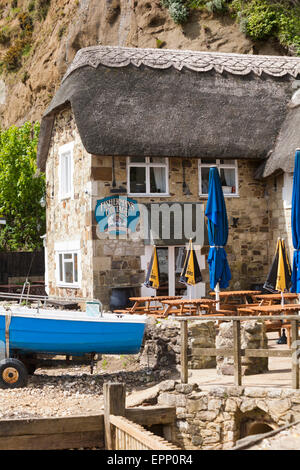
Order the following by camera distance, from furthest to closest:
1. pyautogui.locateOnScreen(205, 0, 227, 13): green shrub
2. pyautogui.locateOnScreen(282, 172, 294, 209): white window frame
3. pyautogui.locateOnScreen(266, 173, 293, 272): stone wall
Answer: pyautogui.locateOnScreen(205, 0, 227, 13): green shrub < pyautogui.locateOnScreen(266, 173, 293, 272): stone wall < pyautogui.locateOnScreen(282, 172, 294, 209): white window frame

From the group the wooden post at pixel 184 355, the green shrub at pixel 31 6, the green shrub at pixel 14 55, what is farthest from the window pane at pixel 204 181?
the green shrub at pixel 31 6

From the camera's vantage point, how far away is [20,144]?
31438 mm

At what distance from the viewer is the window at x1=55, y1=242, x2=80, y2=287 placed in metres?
18.1

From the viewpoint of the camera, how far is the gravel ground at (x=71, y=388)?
11.1 m

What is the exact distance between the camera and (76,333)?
1295 centimetres

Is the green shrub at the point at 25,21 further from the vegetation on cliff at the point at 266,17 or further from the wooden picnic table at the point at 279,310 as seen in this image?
the wooden picnic table at the point at 279,310

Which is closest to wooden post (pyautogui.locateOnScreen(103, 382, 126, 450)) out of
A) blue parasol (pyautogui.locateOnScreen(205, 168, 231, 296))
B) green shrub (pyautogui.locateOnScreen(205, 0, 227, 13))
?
blue parasol (pyautogui.locateOnScreen(205, 168, 231, 296))

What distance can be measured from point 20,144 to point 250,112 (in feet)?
52.6

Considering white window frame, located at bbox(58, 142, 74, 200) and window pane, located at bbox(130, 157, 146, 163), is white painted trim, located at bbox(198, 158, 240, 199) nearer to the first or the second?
window pane, located at bbox(130, 157, 146, 163)

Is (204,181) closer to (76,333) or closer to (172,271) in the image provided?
(172,271)

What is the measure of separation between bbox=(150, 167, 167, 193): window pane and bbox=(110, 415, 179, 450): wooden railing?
10.2 m

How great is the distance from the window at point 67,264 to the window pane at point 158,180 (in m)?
2.78
